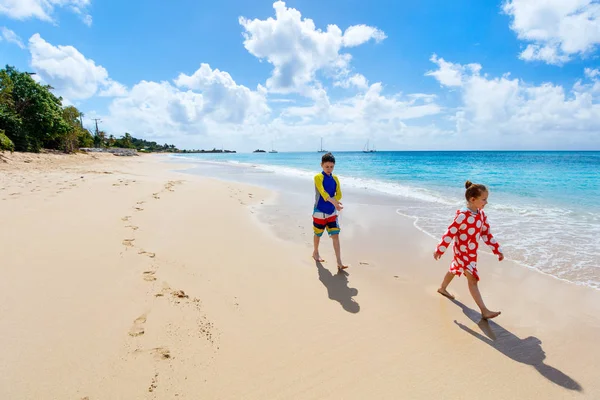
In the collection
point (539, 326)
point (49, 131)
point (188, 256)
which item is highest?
point (49, 131)

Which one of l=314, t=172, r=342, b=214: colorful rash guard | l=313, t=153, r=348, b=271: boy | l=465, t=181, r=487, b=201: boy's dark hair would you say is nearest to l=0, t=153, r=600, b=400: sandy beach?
l=313, t=153, r=348, b=271: boy

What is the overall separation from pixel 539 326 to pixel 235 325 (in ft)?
11.9

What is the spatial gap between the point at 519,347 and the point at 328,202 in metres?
3.05

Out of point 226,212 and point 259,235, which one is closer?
point 259,235

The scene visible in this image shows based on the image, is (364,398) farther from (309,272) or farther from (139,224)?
(139,224)

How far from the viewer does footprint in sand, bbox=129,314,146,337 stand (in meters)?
2.62

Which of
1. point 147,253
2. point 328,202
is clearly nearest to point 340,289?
point 328,202

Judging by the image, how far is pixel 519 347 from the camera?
2.88 meters

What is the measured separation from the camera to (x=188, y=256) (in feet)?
15.1

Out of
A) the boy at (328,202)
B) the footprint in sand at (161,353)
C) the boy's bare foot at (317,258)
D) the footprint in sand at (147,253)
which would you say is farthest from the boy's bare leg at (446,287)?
the footprint in sand at (147,253)

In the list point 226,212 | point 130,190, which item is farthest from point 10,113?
point 226,212

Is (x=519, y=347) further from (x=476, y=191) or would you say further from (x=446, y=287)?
(x=476, y=191)

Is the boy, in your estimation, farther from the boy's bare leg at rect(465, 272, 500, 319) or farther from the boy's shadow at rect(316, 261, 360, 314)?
the boy's bare leg at rect(465, 272, 500, 319)

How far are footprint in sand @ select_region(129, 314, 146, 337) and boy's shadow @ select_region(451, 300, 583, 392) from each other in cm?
356
